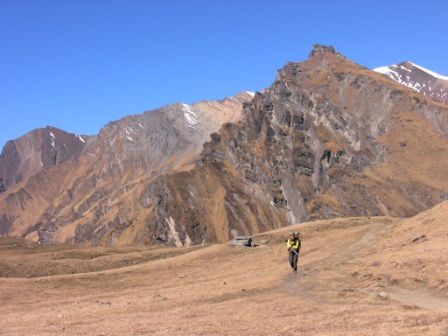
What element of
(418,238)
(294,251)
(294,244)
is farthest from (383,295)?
(418,238)

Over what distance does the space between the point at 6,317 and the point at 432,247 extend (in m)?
18.9

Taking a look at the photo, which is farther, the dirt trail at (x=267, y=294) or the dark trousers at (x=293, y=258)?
the dark trousers at (x=293, y=258)

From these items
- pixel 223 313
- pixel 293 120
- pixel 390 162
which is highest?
pixel 293 120

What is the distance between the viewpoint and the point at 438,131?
18000 cm

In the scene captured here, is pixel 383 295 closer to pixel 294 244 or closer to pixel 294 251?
pixel 294 251

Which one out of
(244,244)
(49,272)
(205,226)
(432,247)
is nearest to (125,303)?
(432,247)

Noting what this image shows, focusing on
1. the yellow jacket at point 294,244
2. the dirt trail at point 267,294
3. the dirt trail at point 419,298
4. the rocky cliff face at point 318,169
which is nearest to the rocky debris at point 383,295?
the dirt trail at point 267,294

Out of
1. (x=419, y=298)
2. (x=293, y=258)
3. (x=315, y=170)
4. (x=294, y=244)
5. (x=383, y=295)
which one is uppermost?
(x=315, y=170)

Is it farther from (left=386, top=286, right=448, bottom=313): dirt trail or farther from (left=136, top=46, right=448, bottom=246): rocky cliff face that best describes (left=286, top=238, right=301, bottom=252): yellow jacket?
(left=136, top=46, right=448, bottom=246): rocky cliff face

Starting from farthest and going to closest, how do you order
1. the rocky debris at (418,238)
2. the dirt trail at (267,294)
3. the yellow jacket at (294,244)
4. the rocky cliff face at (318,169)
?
the rocky cliff face at (318,169), the rocky debris at (418,238), the yellow jacket at (294,244), the dirt trail at (267,294)

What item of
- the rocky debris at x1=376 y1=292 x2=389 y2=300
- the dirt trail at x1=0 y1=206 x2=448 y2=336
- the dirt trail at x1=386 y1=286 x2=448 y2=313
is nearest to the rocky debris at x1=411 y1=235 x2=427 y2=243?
the dirt trail at x1=0 y1=206 x2=448 y2=336

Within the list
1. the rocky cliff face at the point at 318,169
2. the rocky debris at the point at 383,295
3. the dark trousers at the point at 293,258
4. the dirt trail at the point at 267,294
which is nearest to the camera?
the dirt trail at the point at 267,294

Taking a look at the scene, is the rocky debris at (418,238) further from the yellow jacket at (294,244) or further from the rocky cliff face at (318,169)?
the rocky cliff face at (318,169)

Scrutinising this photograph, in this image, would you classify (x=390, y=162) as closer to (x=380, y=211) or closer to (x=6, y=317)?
(x=380, y=211)
